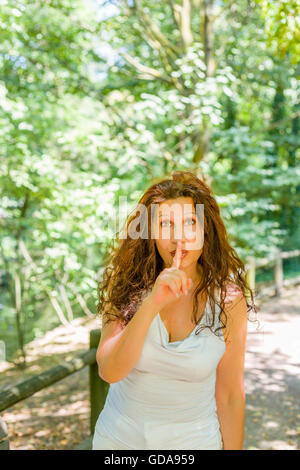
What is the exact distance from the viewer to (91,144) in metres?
6.46

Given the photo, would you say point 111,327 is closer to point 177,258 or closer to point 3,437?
point 177,258

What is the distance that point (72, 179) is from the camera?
20.0 feet

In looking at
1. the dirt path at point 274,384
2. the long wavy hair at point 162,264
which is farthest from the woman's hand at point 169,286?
the dirt path at point 274,384

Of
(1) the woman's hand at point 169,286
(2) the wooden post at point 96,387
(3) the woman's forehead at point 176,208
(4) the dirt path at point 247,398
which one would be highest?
(3) the woman's forehead at point 176,208

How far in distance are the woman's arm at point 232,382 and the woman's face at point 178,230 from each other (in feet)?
0.86

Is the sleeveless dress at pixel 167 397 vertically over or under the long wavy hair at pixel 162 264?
under

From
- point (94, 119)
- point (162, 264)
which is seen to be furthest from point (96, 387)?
point (94, 119)

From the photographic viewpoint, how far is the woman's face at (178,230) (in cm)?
149

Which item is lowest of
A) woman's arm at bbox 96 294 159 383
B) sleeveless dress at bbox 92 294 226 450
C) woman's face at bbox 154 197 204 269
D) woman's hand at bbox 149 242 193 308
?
sleeveless dress at bbox 92 294 226 450

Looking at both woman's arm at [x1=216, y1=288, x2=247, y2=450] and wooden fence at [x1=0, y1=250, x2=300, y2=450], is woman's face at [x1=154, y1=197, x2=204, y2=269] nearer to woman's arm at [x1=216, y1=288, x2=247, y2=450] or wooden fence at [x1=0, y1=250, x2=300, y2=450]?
woman's arm at [x1=216, y1=288, x2=247, y2=450]

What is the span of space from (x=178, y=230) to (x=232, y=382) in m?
0.58

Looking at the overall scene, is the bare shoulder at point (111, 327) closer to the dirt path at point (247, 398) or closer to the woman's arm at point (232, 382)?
the woman's arm at point (232, 382)

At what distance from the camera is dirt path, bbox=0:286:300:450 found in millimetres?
4504

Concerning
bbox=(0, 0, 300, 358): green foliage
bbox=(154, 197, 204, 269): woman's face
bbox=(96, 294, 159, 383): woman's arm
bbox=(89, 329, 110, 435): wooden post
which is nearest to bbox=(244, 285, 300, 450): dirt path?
bbox=(89, 329, 110, 435): wooden post
